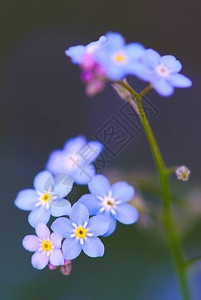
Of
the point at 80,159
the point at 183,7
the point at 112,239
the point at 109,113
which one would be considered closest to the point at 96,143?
the point at 80,159

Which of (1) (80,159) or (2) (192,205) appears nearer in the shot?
(1) (80,159)

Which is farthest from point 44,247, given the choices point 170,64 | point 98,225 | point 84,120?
point 84,120

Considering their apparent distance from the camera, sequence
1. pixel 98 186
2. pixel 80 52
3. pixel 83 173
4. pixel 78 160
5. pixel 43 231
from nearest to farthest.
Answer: pixel 80 52
pixel 43 231
pixel 98 186
pixel 83 173
pixel 78 160

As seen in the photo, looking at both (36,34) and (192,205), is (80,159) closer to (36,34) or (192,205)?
(192,205)

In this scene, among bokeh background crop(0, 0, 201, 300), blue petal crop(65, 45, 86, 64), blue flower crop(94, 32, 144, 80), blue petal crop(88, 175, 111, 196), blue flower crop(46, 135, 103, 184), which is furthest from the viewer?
bokeh background crop(0, 0, 201, 300)

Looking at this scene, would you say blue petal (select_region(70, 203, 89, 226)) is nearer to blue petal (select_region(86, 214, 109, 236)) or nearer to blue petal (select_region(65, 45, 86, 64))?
blue petal (select_region(86, 214, 109, 236))

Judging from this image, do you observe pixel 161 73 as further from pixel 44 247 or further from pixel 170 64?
pixel 44 247

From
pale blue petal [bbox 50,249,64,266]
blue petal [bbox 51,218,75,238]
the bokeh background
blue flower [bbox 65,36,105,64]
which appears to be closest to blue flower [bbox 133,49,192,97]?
blue flower [bbox 65,36,105,64]
